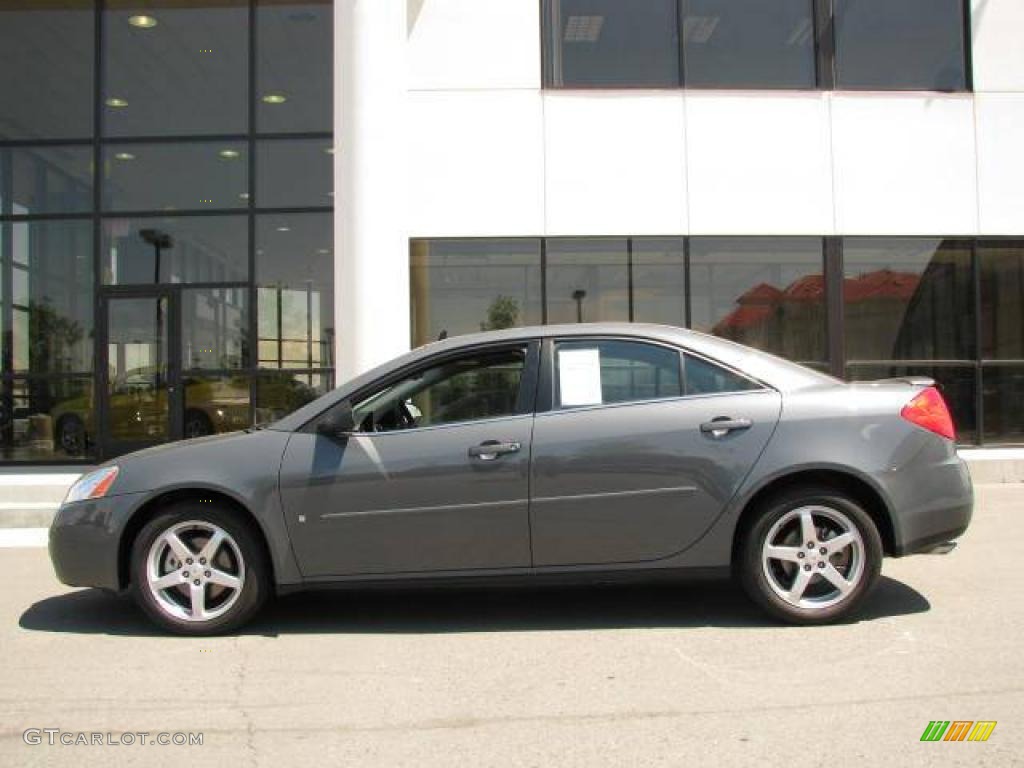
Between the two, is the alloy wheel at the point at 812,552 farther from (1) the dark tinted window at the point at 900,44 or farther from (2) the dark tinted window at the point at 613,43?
(1) the dark tinted window at the point at 900,44

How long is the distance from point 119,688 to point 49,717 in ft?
1.19

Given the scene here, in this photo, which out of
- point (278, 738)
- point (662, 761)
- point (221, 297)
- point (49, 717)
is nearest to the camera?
point (662, 761)

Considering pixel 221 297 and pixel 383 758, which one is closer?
pixel 383 758

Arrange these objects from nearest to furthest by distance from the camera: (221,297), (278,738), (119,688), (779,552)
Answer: (278,738)
(119,688)
(779,552)
(221,297)

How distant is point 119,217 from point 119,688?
9696 mm

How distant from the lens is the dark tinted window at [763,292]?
11469 mm

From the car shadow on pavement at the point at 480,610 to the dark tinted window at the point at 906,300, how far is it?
6.60 metres

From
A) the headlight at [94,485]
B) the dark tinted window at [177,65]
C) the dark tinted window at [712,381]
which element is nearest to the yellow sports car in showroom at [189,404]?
the dark tinted window at [177,65]

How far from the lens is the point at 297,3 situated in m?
12.6

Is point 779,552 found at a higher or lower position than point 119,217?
lower

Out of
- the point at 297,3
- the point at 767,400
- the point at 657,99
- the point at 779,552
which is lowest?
the point at 779,552

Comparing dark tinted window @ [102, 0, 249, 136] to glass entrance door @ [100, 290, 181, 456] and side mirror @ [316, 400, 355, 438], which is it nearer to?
glass entrance door @ [100, 290, 181, 456]

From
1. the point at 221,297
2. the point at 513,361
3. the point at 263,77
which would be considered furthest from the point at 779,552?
the point at 263,77

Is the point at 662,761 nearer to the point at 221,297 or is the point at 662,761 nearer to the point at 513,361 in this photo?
the point at 513,361
